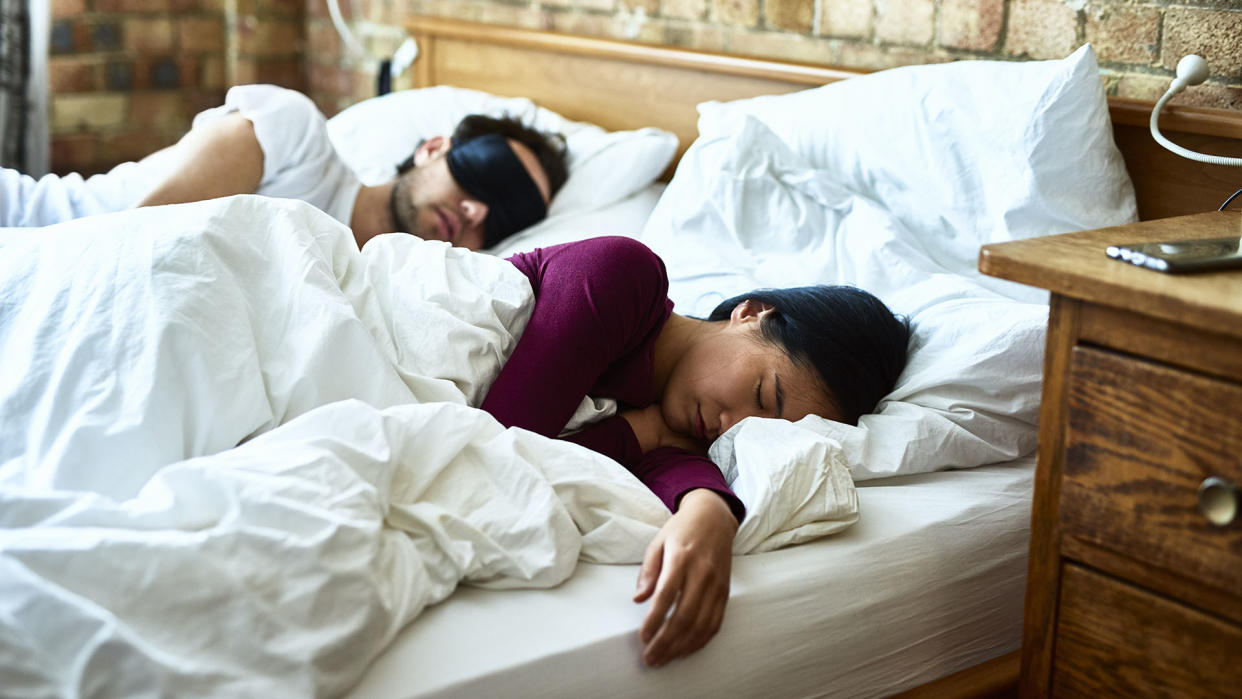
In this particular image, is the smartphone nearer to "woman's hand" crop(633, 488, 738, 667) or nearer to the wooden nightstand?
the wooden nightstand

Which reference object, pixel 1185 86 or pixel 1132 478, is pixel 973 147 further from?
pixel 1132 478

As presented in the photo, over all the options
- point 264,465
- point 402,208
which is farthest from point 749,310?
point 402,208

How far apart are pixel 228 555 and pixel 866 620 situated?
0.54 metres

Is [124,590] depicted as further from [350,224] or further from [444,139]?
[444,139]

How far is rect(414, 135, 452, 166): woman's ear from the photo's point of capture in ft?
6.63

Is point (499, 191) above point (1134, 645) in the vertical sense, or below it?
above

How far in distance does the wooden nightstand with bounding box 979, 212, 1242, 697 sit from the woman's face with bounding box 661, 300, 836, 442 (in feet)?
1.00

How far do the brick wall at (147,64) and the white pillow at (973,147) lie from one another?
6.03ft

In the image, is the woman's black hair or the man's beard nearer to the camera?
the woman's black hair

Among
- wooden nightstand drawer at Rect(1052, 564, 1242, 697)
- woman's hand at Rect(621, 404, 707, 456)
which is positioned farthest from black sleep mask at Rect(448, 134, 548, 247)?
wooden nightstand drawer at Rect(1052, 564, 1242, 697)

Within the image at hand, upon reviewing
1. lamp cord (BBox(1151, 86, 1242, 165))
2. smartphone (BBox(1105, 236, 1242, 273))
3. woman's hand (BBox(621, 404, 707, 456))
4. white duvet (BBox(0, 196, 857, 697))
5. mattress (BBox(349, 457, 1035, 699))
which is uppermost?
lamp cord (BBox(1151, 86, 1242, 165))

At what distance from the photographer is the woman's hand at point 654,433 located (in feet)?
4.04

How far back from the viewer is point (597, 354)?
3.79 ft

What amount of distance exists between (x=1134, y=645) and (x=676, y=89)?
1.34 m
